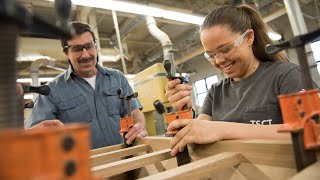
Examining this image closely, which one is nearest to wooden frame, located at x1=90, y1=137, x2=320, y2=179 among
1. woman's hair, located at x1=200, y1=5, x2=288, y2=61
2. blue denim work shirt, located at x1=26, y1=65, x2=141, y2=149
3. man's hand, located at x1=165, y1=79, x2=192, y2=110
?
man's hand, located at x1=165, y1=79, x2=192, y2=110

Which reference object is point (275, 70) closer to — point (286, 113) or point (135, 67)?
point (286, 113)

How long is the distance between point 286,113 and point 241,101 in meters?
0.74

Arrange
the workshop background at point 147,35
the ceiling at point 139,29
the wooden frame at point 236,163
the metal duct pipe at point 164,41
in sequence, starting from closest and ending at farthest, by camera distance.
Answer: the wooden frame at point 236,163 < the workshop background at point 147,35 < the metal duct pipe at point 164,41 < the ceiling at point 139,29

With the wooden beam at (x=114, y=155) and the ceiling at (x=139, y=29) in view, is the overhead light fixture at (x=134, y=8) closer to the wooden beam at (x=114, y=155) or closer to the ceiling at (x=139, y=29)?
the ceiling at (x=139, y=29)

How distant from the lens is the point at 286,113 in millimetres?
473

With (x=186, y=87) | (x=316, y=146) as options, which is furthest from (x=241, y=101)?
(x=316, y=146)

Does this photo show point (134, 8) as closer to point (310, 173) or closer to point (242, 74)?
point (242, 74)

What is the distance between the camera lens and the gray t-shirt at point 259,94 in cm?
106

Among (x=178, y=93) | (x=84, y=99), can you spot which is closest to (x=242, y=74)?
(x=178, y=93)

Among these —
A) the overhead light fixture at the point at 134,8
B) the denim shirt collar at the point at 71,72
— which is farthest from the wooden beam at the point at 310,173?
the overhead light fixture at the point at 134,8

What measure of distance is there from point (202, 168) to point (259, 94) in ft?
2.28

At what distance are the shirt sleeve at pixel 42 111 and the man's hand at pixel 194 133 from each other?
1.29 meters

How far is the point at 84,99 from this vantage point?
1943mm

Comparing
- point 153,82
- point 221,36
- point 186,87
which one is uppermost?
point 153,82
